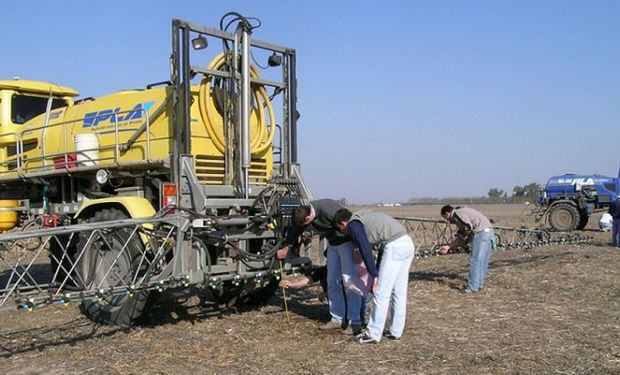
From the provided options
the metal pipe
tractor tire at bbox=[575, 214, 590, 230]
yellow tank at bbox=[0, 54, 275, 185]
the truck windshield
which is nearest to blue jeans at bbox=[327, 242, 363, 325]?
the metal pipe

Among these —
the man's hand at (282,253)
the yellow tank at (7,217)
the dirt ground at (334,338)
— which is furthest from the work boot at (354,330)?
the yellow tank at (7,217)

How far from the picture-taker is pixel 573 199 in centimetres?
2450

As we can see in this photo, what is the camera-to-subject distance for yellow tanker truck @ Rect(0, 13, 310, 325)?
6801 mm

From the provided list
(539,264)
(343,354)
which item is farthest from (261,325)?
(539,264)

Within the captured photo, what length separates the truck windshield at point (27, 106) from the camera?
10.2 meters

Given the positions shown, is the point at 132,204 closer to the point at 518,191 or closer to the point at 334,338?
the point at 334,338

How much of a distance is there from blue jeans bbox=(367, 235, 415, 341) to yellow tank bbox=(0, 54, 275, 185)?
→ 2387 millimetres

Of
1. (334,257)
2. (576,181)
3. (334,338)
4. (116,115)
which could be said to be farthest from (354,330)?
(576,181)

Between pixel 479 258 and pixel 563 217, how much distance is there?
639 inches

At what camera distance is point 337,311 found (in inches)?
288

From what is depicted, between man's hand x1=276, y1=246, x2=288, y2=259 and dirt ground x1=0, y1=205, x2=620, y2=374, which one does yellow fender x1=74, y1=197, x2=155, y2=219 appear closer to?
dirt ground x1=0, y1=205, x2=620, y2=374

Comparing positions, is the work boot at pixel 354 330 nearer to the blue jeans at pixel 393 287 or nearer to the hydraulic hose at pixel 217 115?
the blue jeans at pixel 393 287

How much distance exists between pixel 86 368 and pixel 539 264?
8956 mm

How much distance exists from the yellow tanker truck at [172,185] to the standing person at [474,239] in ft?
9.37
